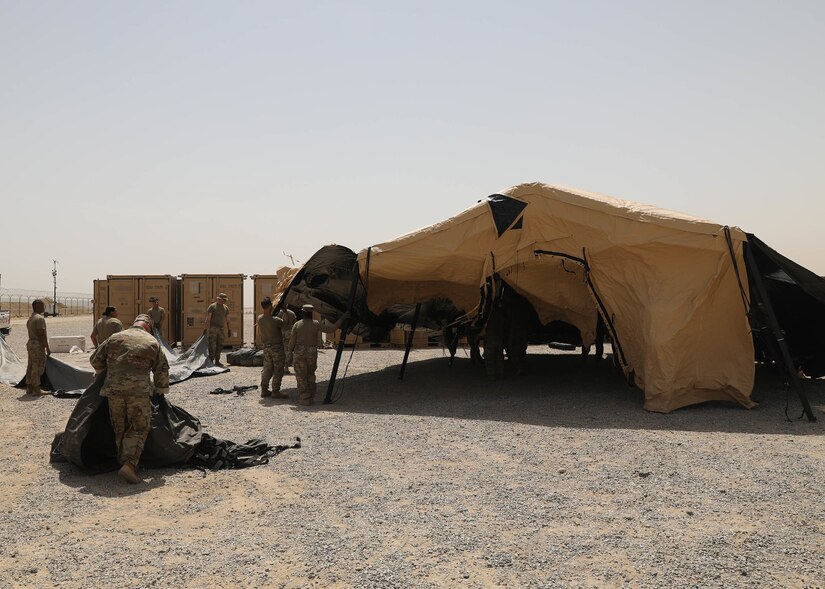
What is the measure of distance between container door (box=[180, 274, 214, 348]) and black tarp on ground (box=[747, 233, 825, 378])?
1655 centimetres

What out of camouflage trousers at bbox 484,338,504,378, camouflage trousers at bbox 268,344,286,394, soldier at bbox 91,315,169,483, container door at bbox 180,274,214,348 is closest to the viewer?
soldier at bbox 91,315,169,483

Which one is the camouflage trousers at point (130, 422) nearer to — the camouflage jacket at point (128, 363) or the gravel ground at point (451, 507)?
the camouflage jacket at point (128, 363)

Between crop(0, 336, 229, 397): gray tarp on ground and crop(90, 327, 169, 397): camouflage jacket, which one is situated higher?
crop(90, 327, 169, 397): camouflage jacket

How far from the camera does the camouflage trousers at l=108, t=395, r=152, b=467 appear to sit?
676cm

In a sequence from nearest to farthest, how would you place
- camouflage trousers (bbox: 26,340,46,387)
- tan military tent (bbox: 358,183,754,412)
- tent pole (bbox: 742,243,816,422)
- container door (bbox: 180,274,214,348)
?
tent pole (bbox: 742,243,816,422)
tan military tent (bbox: 358,183,754,412)
camouflage trousers (bbox: 26,340,46,387)
container door (bbox: 180,274,214,348)

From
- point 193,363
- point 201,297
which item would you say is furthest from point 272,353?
point 201,297

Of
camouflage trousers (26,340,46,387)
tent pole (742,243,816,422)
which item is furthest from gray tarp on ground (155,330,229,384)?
tent pole (742,243,816,422)

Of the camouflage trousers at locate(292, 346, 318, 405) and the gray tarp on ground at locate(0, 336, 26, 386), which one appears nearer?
the camouflage trousers at locate(292, 346, 318, 405)

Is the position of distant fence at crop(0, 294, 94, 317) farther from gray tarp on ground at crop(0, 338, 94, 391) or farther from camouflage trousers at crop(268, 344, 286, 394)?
camouflage trousers at crop(268, 344, 286, 394)

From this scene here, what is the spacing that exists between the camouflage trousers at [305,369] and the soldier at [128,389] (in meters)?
4.11

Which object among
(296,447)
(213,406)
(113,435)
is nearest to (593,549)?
(296,447)

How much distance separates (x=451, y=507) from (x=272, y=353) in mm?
7342

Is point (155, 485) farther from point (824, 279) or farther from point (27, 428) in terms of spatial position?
point (824, 279)

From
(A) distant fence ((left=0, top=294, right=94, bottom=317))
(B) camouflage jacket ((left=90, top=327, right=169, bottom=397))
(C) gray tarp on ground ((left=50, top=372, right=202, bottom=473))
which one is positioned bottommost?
(A) distant fence ((left=0, top=294, right=94, bottom=317))
